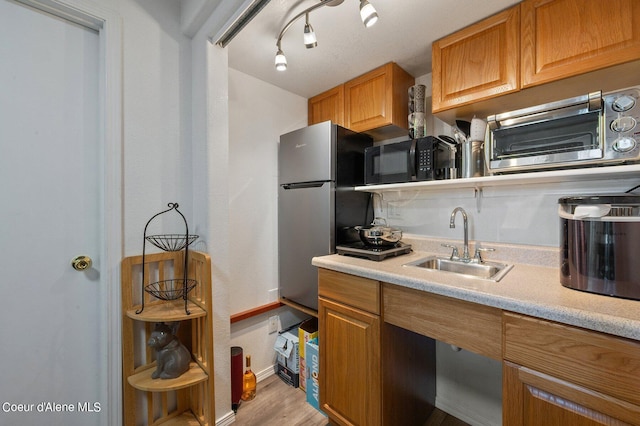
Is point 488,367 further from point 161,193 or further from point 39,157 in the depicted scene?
point 39,157

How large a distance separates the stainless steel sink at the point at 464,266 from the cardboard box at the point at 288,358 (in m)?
1.09

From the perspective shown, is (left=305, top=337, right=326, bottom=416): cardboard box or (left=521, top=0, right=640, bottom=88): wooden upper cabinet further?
(left=305, top=337, right=326, bottom=416): cardboard box

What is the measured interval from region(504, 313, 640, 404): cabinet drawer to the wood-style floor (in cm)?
104

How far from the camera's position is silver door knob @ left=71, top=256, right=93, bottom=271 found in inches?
45.7

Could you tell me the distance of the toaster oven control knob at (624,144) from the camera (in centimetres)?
91

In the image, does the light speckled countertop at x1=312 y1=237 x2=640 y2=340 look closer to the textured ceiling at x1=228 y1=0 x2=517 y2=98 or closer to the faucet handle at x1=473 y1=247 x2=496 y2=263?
the faucet handle at x1=473 y1=247 x2=496 y2=263

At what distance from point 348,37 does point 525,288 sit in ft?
5.01

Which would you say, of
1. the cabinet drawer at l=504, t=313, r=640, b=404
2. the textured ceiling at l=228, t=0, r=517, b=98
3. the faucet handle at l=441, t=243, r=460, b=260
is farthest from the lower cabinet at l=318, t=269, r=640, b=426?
the textured ceiling at l=228, t=0, r=517, b=98

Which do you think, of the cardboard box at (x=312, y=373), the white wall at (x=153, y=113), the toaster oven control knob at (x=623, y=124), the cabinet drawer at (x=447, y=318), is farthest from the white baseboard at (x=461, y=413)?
the white wall at (x=153, y=113)

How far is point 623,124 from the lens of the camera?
0.93 metres

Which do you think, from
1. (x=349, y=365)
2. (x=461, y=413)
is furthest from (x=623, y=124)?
(x=461, y=413)

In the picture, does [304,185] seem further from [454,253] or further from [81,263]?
[81,263]

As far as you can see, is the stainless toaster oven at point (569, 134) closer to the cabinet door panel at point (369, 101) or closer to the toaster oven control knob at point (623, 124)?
A: the toaster oven control knob at point (623, 124)

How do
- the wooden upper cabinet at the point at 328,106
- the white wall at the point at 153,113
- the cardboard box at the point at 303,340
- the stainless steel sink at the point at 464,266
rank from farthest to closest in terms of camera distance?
the wooden upper cabinet at the point at 328,106
the cardboard box at the point at 303,340
the stainless steel sink at the point at 464,266
the white wall at the point at 153,113
